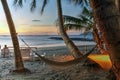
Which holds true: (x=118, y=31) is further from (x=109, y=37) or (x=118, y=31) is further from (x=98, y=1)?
(x=98, y=1)

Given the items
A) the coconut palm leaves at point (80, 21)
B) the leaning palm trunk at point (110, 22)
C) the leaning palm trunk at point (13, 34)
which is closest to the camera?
the leaning palm trunk at point (110, 22)

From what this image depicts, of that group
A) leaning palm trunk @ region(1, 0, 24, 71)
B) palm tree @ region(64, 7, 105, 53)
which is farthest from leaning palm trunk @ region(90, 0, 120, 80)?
palm tree @ region(64, 7, 105, 53)

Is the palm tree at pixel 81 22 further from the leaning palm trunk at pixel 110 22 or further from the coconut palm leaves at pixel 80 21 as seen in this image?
the leaning palm trunk at pixel 110 22

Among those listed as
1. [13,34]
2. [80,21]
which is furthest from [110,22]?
[80,21]

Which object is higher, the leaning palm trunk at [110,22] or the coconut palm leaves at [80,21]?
the coconut palm leaves at [80,21]

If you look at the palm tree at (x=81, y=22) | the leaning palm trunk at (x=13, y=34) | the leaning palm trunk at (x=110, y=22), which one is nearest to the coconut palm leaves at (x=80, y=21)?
the palm tree at (x=81, y=22)

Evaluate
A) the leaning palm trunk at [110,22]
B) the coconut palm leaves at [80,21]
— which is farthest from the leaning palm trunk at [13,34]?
the leaning palm trunk at [110,22]

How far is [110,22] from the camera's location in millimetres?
1812

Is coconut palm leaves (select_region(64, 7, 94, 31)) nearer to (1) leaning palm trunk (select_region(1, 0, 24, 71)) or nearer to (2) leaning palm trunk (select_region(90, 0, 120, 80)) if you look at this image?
(1) leaning palm trunk (select_region(1, 0, 24, 71))

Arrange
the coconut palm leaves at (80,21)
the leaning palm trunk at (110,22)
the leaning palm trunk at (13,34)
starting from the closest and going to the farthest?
the leaning palm trunk at (110,22) < the leaning palm trunk at (13,34) < the coconut palm leaves at (80,21)

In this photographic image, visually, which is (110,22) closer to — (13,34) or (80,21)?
(13,34)

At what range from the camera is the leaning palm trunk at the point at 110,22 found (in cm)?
181

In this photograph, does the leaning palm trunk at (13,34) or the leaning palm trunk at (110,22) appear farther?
the leaning palm trunk at (13,34)

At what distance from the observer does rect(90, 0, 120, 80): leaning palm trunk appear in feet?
5.94
